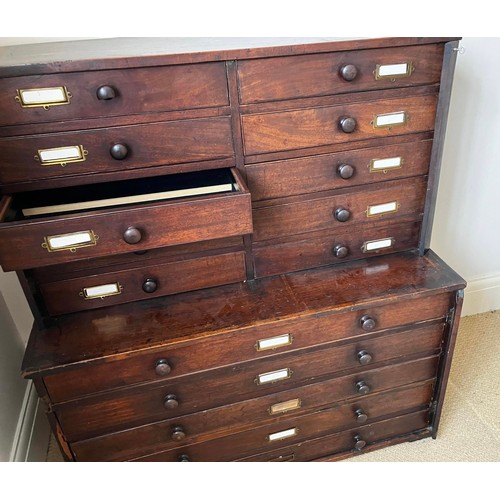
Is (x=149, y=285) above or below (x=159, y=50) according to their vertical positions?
below

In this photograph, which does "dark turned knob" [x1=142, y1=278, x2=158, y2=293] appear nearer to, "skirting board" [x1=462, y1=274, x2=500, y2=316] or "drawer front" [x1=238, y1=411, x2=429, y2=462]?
"drawer front" [x1=238, y1=411, x2=429, y2=462]

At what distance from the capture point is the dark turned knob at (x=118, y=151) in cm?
92

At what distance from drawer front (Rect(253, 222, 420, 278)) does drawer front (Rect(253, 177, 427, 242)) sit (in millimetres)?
30

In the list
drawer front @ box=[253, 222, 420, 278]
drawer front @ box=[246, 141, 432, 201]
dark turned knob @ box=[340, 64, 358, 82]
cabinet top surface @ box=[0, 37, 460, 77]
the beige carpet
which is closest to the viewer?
cabinet top surface @ box=[0, 37, 460, 77]

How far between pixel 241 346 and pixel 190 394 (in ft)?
0.61

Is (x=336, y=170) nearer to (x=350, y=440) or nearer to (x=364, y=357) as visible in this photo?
(x=364, y=357)

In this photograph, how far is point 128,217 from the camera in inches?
35.3

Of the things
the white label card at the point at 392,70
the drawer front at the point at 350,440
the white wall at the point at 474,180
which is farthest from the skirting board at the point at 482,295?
the white label card at the point at 392,70

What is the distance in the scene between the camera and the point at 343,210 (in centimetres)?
113

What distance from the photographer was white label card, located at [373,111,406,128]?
104cm

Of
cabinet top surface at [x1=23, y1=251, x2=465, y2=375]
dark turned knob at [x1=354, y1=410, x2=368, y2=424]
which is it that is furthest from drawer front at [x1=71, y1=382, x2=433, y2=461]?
cabinet top surface at [x1=23, y1=251, x2=465, y2=375]

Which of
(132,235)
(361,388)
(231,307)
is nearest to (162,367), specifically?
(231,307)
